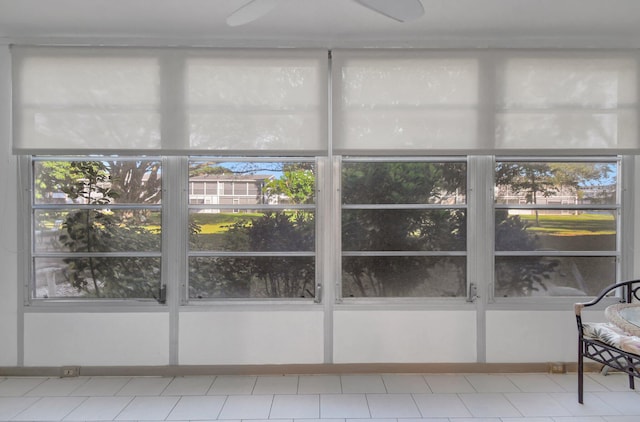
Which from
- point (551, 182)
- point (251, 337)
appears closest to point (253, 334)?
point (251, 337)

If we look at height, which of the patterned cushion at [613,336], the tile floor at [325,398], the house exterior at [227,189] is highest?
the house exterior at [227,189]

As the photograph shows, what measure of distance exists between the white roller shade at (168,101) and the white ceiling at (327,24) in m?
0.12

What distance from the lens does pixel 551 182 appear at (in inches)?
123

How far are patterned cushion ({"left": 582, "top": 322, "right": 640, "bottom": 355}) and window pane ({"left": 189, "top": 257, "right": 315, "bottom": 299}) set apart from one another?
1907mm

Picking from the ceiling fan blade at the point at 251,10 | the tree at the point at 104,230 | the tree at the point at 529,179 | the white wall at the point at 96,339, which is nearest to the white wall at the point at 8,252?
the white wall at the point at 96,339

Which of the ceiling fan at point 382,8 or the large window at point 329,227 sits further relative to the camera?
the large window at point 329,227

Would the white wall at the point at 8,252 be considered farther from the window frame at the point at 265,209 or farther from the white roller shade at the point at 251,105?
the white roller shade at the point at 251,105

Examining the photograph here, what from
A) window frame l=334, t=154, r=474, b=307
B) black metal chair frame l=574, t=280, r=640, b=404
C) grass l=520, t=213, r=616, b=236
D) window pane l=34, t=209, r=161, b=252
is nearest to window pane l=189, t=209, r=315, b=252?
window frame l=334, t=154, r=474, b=307

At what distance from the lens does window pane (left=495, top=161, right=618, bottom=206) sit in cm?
312

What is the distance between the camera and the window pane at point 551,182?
10.2ft

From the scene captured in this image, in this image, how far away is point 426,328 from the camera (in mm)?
3078

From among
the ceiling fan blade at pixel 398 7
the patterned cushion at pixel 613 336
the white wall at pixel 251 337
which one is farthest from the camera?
the white wall at pixel 251 337

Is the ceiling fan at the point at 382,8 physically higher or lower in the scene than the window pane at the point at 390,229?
higher

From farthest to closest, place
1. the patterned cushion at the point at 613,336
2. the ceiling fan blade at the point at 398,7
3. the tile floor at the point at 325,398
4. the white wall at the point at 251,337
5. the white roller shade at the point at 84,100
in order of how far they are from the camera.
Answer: the white wall at the point at 251,337 → the white roller shade at the point at 84,100 → the tile floor at the point at 325,398 → the patterned cushion at the point at 613,336 → the ceiling fan blade at the point at 398,7
